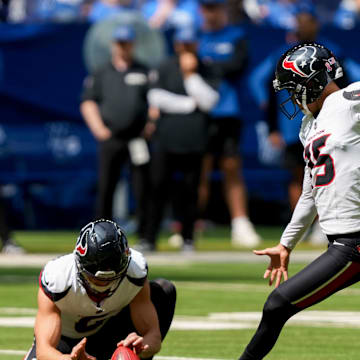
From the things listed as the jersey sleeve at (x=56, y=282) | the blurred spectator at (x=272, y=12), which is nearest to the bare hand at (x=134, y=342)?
the jersey sleeve at (x=56, y=282)

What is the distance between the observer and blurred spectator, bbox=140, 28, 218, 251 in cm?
1467

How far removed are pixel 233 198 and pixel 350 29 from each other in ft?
13.8

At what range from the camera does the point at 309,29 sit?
14.9 m

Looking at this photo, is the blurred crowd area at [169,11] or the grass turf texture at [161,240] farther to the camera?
the blurred crowd area at [169,11]

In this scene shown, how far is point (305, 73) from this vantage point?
626cm

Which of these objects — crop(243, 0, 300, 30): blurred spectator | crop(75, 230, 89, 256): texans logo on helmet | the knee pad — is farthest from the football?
crop(243, 0, 300, 30): blurred spectator

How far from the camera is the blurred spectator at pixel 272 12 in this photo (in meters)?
18.7

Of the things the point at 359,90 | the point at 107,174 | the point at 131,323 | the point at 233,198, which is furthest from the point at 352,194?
the point at 233,198

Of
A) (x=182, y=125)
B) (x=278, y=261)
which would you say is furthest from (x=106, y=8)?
(x=278, y=261)

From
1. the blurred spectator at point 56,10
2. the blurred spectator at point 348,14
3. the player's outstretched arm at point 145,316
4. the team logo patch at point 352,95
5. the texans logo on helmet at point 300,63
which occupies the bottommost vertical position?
the blurred spectator at point 348,14

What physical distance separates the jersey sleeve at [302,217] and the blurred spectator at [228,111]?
9.14m

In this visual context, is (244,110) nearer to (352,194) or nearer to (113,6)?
(113,6)

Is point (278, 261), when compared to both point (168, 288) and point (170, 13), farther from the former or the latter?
point (170, 13)

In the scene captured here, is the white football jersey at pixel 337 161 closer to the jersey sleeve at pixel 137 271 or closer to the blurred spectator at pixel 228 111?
the jersey sleeve at pixel 137 271
